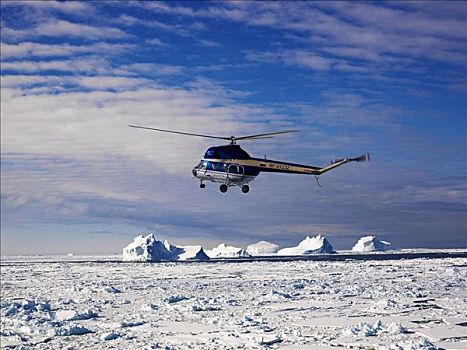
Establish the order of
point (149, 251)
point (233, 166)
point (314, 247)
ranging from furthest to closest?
1. point (314, 247)
2. point (149, 251)
3. point (233, 166)

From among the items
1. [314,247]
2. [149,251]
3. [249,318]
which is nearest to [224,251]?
[314,247]

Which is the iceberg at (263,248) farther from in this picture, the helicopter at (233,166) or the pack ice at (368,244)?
the helicopter at (233,166)

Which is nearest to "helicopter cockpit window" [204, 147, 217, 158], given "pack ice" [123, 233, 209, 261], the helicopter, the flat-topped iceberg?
the helicopter

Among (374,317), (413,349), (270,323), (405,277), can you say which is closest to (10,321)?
(270,323)

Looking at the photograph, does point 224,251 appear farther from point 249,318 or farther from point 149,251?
point 249,318

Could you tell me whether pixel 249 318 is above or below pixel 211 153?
below

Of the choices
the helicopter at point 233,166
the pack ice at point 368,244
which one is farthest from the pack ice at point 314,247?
the helicopter at point 233,166

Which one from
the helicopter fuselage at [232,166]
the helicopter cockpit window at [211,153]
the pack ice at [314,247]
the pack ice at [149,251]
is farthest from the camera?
the pack ice at [314,247]

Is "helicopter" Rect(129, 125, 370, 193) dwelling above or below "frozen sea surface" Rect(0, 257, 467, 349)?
above

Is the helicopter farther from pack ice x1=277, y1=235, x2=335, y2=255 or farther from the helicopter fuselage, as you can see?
pack ice x1=277, y1=235, x2=335, y2=255

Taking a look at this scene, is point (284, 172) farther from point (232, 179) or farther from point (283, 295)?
point (283, 295)

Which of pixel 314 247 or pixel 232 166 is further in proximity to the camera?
pixel 314 247

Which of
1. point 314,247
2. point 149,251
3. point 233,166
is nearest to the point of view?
point 233,166
